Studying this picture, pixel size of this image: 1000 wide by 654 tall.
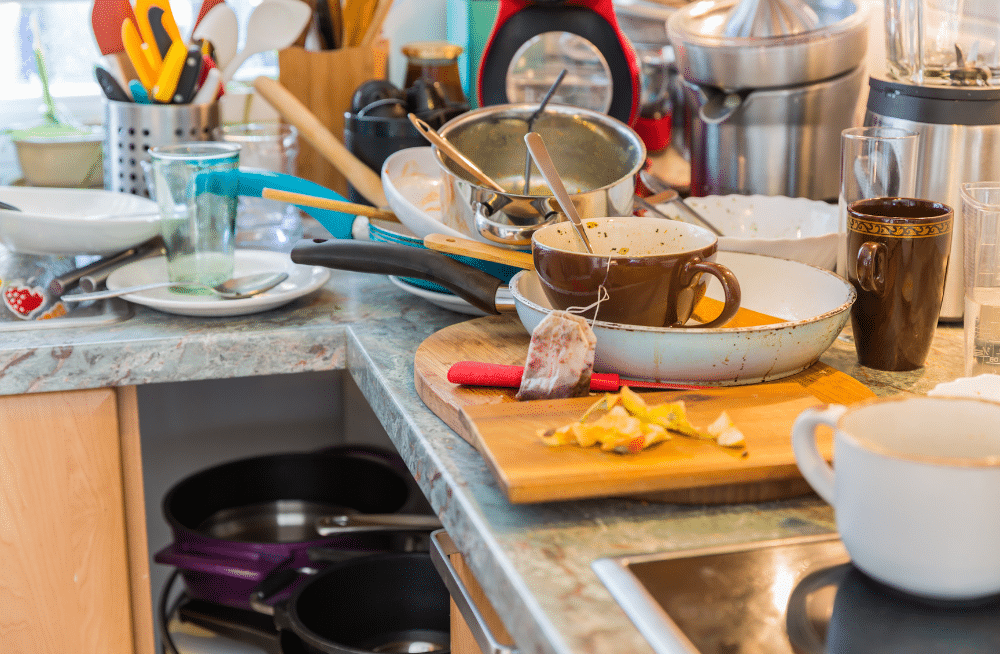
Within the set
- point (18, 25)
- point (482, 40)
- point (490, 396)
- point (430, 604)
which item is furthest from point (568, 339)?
point (18, 25)

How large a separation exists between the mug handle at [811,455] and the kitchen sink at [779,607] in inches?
1.7

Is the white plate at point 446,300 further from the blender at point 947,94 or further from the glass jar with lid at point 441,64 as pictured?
the glass jar with lid at point 441,64

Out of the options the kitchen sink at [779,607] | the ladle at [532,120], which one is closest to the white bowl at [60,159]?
the ladle at [532,120]

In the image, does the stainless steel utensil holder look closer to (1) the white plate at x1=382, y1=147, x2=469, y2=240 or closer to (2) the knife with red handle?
(1) the white plate at x1=382, y1=147, x2=469, y2=240

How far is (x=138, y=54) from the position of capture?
4.09 feet

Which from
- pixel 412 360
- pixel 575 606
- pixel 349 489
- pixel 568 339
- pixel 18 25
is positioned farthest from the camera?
pixel 18 25

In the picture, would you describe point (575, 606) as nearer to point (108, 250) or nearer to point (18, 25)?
point (108, 250)

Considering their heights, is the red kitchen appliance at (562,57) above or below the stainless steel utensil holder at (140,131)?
above

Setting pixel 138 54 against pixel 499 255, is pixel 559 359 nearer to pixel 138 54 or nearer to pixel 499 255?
pixel 499 255

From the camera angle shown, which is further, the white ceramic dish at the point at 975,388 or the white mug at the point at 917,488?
the white ceramic dish at the point at 975,388

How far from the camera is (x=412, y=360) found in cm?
87

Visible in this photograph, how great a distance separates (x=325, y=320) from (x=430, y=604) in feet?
1.25

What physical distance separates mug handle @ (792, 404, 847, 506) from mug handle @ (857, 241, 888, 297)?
30 cm

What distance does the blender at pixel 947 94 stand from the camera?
884mm
